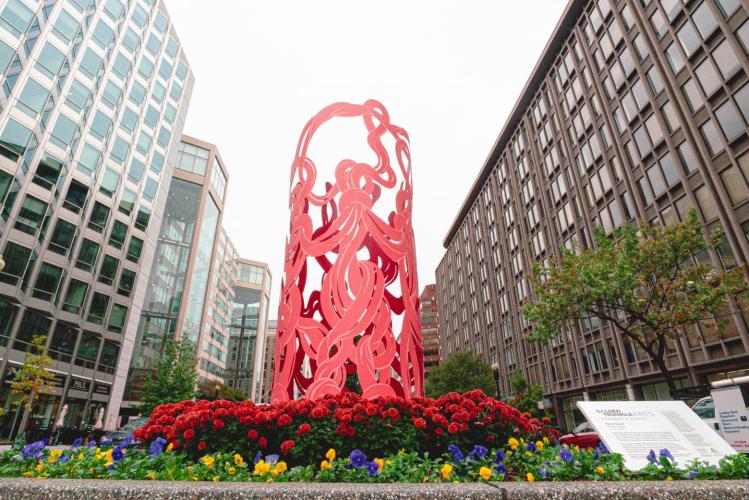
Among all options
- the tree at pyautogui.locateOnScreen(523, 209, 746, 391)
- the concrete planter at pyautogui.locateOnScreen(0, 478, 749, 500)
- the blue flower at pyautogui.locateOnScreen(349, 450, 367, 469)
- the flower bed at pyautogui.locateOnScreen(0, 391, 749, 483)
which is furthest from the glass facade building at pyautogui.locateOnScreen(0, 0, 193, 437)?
the tree at pyautogui.locateOnScreen(523, 209, 746, 391)

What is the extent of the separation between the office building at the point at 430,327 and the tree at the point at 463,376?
5199 cm

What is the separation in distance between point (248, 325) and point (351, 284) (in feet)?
269

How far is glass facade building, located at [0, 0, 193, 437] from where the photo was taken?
25.6 m

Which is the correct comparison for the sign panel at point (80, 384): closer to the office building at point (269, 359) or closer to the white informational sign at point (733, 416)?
the white informational sign at point (733, 416)

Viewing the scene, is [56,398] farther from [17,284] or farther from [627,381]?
[627,381]

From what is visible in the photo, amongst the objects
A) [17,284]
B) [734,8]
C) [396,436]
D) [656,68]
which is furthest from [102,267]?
[734,8]

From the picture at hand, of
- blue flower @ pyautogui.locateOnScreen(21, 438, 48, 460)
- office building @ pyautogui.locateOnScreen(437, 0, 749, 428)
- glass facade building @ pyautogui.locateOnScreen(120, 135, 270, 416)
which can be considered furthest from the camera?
glass facade building @ pyautogui.locateOnScreen(120, 135, 270, 416)

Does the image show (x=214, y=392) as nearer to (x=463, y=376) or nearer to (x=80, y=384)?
(x=80, y=384)

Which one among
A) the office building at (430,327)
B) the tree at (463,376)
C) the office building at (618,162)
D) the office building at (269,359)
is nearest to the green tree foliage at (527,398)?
the office building at (618,162)

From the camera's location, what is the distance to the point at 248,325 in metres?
86.3

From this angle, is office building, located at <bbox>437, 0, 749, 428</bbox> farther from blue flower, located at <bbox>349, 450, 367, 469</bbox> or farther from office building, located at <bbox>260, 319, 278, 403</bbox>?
office building, located at <bbox>260, 319, 278, 403</bbox>

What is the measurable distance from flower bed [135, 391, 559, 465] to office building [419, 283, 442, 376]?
8985 centimetres

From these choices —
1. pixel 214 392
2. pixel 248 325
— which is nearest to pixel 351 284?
pixel 214 392

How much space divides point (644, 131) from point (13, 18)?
39061mm
